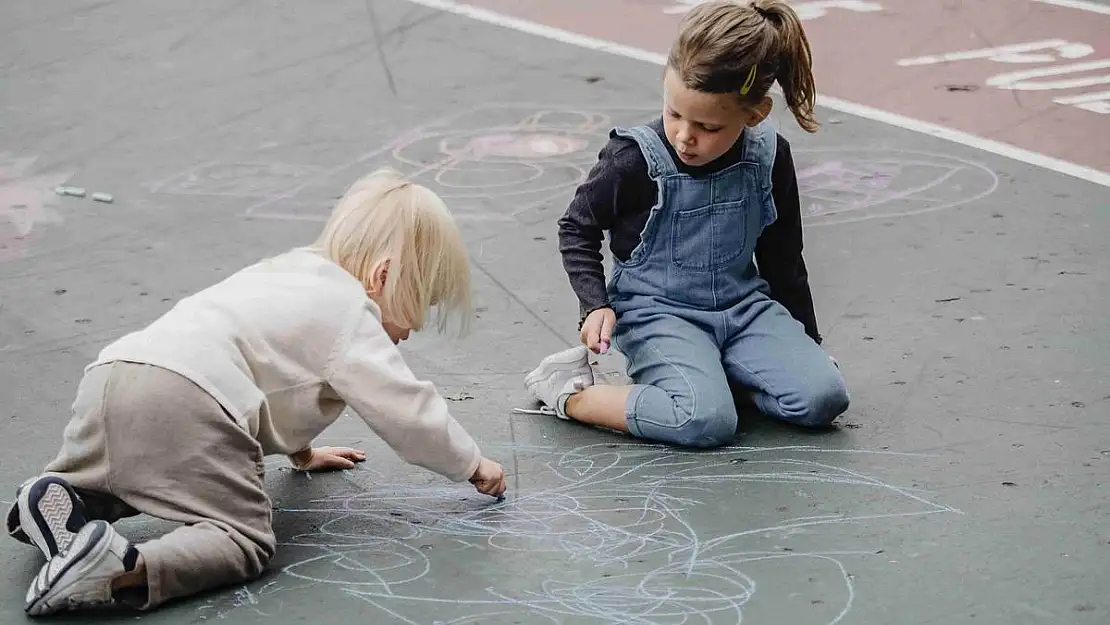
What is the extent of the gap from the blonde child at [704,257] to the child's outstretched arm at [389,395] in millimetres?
610

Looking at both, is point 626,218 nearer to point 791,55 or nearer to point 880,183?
point 791,55

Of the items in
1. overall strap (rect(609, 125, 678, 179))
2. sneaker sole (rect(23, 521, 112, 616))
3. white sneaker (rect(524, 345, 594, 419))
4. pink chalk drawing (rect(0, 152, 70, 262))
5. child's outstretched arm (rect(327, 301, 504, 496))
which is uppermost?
overall strap (rect(609, 125, 678, 179))

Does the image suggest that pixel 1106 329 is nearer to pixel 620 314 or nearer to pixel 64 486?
pixel 620 314

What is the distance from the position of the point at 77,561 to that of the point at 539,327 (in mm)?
1592

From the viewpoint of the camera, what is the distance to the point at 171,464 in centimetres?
252

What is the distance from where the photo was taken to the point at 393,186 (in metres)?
2.82

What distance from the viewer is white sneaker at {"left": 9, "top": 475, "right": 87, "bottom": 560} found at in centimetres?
248

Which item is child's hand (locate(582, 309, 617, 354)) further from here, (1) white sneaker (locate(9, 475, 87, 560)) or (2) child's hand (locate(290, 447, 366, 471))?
(1) white sneaker (locate(9, 475, 87, 560))

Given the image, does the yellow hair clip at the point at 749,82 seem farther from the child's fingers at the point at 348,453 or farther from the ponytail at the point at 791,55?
the child's fingers at the point at 348,453

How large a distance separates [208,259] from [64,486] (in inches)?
68.5

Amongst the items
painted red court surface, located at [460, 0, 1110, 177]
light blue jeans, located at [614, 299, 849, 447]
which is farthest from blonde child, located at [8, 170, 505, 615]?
painted red court surface, located at [460, 0, 1110, 177]

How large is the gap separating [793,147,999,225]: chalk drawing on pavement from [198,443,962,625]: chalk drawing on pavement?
1515 millimetres

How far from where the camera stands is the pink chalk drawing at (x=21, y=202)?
4.36 meters

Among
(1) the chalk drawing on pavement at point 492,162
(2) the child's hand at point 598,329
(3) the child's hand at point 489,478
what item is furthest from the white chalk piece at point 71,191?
(3) the child's hand at point 489,478
